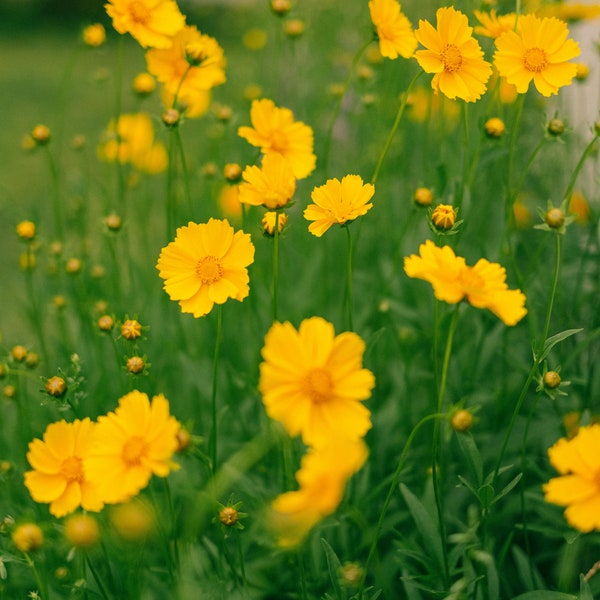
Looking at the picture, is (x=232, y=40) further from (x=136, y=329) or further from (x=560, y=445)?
(x=560, y=445)

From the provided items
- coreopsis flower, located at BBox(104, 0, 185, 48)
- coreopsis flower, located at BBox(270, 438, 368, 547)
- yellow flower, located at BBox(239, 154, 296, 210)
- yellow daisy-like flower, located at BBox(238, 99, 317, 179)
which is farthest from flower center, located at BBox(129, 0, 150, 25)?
coreopsis flower, located at BBox(270, 438, 368, 547)

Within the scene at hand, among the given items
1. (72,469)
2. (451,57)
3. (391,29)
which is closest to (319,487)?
(72,469)

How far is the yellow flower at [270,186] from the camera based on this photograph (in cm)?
87

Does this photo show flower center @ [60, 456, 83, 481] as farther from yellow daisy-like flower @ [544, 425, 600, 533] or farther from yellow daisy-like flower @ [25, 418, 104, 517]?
yellow daisy-like flower @ [544, 425, 600, 533]

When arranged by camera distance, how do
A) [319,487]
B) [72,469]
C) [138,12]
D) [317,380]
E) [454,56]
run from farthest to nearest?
[138,12] < [454,56] < [72,469] < [317,380] < [319,487]

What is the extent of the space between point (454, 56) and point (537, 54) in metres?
0.12

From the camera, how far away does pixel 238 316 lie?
165cm

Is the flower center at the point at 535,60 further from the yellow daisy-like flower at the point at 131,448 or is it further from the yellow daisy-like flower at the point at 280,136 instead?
the yellow daisy-like flower at the point at 131,448

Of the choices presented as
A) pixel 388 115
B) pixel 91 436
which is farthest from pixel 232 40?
pixel 91 436

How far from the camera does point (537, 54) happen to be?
1014mm

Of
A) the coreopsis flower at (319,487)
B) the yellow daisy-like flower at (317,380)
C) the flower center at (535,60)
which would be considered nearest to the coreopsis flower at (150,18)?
the flower center at (535,60)

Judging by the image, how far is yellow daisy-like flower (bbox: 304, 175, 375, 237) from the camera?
0.90 metres

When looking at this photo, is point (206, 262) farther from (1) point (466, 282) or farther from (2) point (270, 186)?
(1) point (466, 282)

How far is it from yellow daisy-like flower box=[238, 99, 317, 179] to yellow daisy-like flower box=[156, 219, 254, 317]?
0.25 meters
